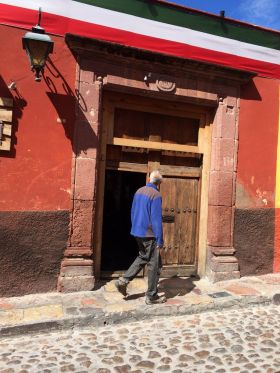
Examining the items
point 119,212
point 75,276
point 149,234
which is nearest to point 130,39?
point 149,234

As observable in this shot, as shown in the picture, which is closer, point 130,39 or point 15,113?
point 15,113

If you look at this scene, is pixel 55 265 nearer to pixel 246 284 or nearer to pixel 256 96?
pixel 246 284

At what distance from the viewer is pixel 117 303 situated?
466 centimetres

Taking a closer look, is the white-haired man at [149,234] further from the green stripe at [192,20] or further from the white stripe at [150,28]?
the green stripe at [192,20]

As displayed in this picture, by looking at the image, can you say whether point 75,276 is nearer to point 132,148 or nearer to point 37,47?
point 132,148

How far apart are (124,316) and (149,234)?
1.01m

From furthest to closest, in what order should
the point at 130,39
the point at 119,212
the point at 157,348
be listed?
the point at 119,212, the point at 130,39, the point at 157,348

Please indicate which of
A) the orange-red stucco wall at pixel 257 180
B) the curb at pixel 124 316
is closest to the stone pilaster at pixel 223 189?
the orange-red stucco wall at pixel 257 180

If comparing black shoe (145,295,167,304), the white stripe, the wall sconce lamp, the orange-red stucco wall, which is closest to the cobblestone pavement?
black shoe (145,295,167,304)

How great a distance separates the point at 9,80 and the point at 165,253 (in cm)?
340

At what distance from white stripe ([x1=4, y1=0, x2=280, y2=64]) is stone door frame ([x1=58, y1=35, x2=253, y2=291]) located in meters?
0.44

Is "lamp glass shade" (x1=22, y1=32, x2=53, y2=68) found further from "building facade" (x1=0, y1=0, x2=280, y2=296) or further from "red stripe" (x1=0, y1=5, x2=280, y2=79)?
"red stripe" (x1=0, y1=5, x2=280, y2=79)

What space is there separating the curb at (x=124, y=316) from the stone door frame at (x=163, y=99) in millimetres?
795

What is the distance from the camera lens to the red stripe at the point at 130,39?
4797 millimetres
